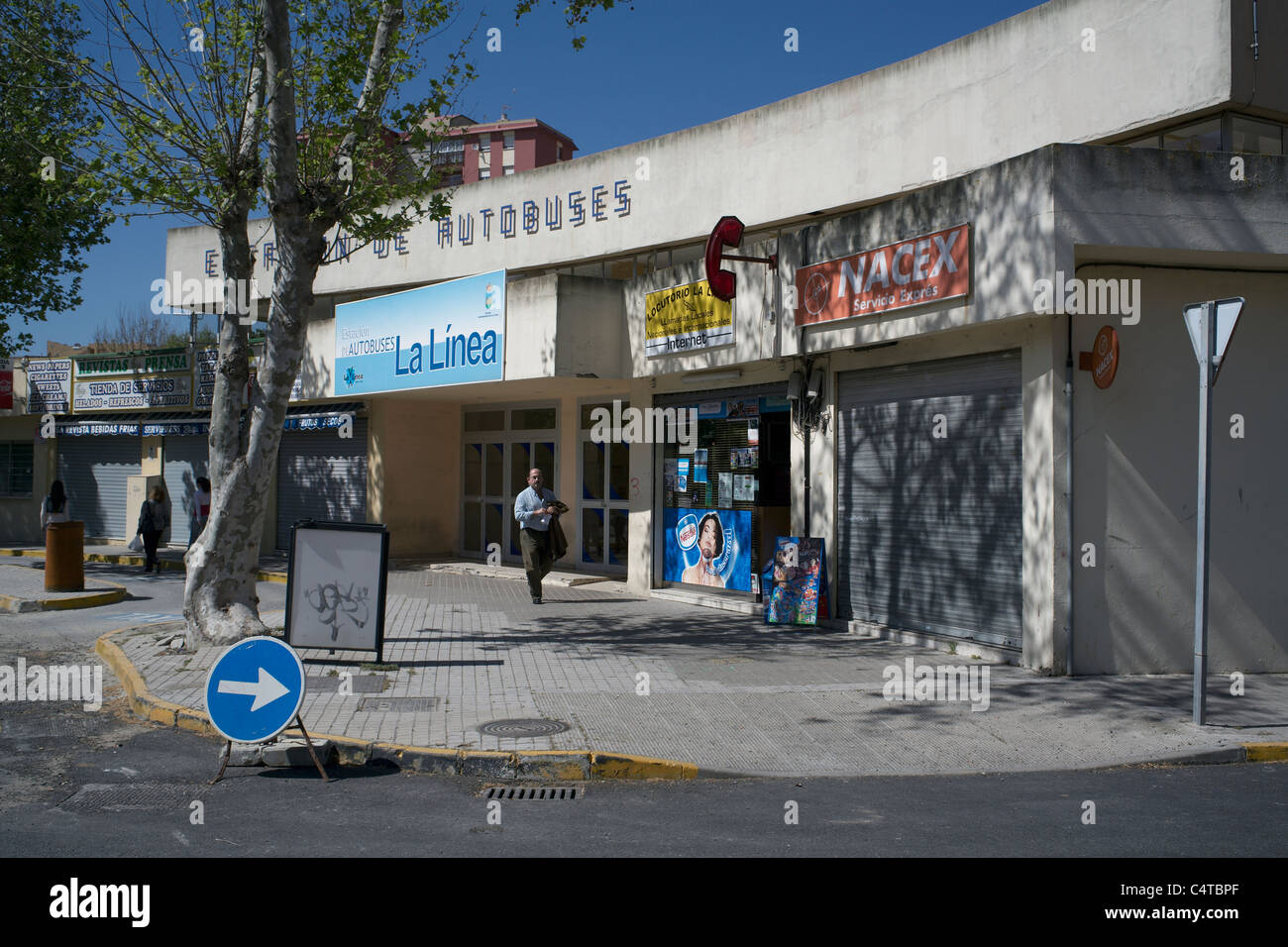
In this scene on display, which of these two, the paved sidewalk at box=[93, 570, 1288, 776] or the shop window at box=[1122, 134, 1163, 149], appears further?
the shop window at box=[1122, 134, 1163, 149]

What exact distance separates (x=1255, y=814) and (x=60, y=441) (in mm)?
28020

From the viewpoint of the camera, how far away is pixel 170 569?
19.5 m

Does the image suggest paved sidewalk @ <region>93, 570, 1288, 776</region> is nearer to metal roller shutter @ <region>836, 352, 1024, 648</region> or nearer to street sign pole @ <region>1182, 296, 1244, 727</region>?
metal roller shutter @ <region>836, 352, 1024, 648</region>

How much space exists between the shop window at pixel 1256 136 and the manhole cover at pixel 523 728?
870 cm

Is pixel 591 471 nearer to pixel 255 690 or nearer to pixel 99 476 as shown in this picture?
pixel 255 690

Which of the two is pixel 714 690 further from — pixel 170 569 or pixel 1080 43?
pixel 170 569

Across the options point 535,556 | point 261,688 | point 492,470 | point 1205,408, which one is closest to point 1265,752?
point 1205,408

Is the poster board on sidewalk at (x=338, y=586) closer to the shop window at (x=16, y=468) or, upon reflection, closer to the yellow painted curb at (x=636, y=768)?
the yellow painted curb at (x=636, y=768)

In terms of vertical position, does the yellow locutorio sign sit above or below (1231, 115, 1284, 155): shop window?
below

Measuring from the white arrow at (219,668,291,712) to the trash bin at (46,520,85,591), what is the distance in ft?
34.2

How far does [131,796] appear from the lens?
5.92 metres

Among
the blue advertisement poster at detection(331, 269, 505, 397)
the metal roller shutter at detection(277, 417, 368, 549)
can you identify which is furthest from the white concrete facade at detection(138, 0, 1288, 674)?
the metal roller shutter at detection(277, 417, 368, 549)

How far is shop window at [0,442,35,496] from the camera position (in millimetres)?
26750
